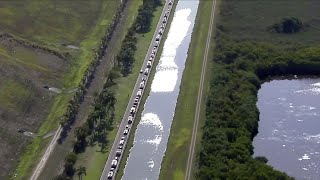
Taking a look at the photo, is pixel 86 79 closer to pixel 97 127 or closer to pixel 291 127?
pixel 97 127

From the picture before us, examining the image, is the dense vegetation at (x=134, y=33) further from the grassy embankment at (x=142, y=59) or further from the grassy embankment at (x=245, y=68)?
the grassy embankment at (x=245, y=68)

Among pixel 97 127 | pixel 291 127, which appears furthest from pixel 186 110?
pixel 291 127

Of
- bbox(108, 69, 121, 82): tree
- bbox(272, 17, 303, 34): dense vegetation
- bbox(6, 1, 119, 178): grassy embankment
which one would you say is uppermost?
bbox(272, 17, 303, 34): dense vegetation

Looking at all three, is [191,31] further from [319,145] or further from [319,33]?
[319,145]

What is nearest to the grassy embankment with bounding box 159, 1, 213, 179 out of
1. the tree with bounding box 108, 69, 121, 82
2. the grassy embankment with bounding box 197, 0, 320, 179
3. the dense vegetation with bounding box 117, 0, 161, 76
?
the grassy embankment with bounding box 197, 0, 320, 179

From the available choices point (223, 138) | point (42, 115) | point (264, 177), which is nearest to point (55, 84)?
point (42, 115)

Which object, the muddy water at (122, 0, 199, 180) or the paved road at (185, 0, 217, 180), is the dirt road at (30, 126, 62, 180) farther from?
the paved road at (185, 0, 217, 180)
